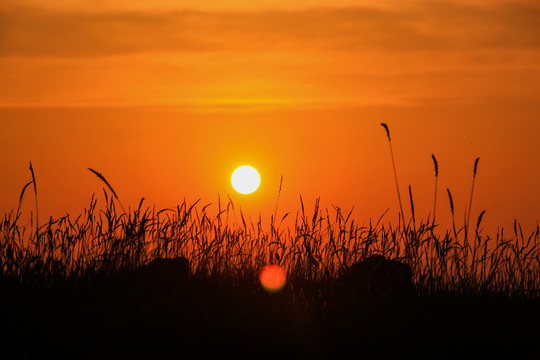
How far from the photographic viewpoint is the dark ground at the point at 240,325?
418cm

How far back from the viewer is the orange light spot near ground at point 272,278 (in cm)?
564

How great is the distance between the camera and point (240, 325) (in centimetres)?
451

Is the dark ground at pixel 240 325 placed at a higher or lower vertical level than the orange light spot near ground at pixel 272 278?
lower

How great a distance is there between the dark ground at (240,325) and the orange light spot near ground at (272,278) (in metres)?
0.35

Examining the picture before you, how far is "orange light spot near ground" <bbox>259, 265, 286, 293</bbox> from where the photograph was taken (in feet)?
18.5

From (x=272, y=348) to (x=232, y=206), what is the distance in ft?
8.68

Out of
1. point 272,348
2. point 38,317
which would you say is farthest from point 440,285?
point 38,317

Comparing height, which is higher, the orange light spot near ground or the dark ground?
the orange light spot near ground

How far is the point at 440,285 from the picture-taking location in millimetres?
5969

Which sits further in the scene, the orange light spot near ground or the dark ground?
the orange light spot near ground

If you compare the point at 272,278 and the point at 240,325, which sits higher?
the point at 272,278

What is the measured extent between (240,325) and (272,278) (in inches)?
55.3

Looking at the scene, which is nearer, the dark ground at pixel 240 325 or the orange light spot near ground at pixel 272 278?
the dark ground at pixel 240 325

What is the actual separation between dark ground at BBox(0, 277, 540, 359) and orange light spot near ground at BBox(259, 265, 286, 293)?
35 centimetres
